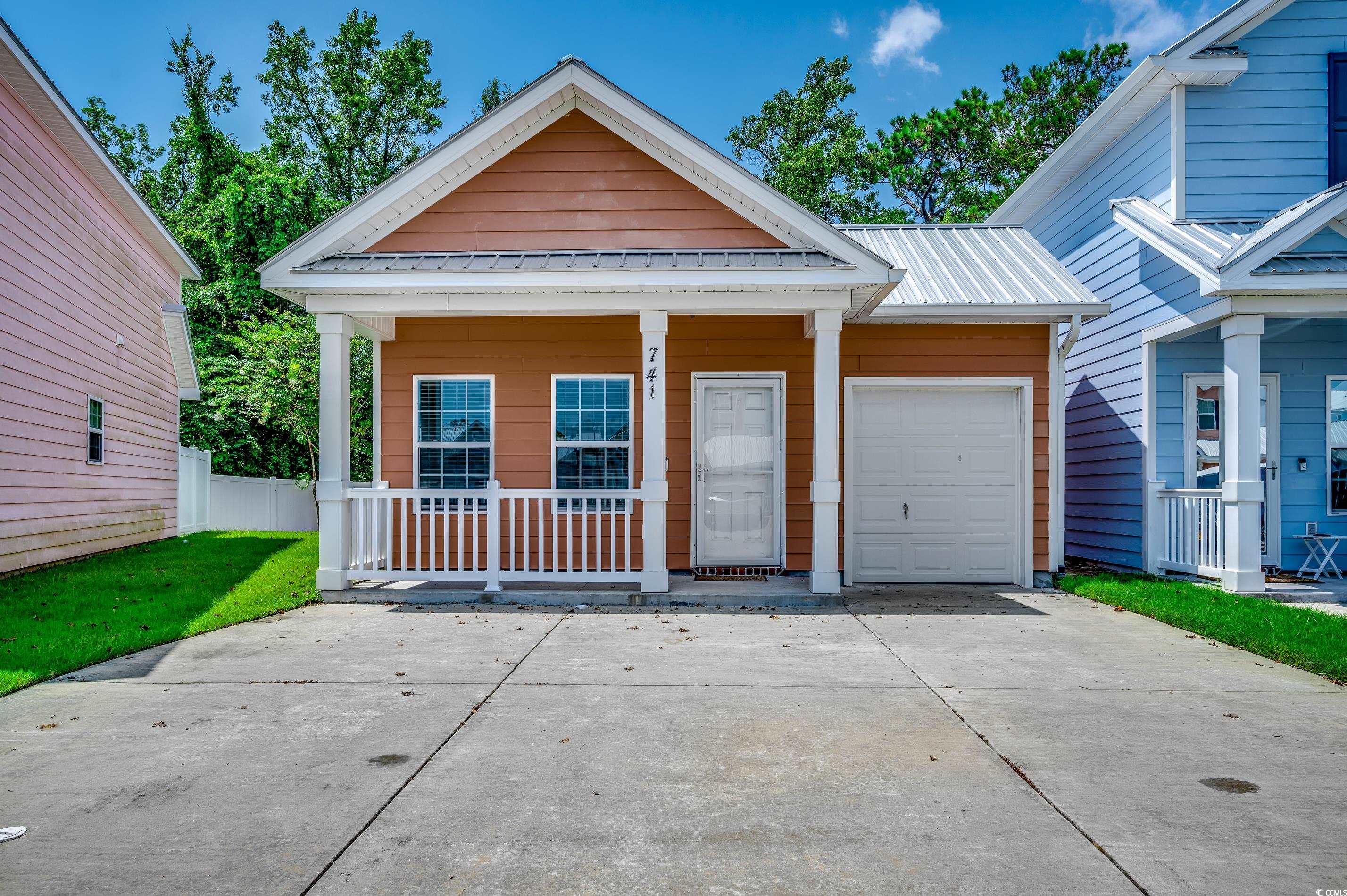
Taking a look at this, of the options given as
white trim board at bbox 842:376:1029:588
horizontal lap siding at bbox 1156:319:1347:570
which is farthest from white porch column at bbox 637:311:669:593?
horizontal lap siding at bbox 1156:319:1347:570

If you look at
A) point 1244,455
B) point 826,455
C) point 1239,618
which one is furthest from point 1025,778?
point 1244,455

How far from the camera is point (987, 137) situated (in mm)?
27094

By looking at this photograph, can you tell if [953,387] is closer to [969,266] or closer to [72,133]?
[969,266]

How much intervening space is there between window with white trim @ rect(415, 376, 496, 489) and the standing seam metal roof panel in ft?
15.2

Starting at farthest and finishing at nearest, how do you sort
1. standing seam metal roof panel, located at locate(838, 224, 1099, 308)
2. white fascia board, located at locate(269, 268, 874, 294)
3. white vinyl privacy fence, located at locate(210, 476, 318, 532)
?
white vinyl privacy fence, located at locate(210, 476, 318, 532), standing seam metal roof panel, located at locate(838, 224, 1099, 308), white fascia board, located at locate(269, 268, 874, 294)

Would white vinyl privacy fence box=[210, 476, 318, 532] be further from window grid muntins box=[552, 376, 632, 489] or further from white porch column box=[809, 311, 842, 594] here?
white porch column box=[809, 311, 842, 594]

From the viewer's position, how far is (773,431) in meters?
9.82

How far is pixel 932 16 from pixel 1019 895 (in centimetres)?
3523

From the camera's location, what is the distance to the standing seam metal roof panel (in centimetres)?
952

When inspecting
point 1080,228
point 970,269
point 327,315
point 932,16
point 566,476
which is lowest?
point 566,476

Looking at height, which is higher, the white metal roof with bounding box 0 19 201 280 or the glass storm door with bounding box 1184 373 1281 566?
the white metal roof with bounding box 0 19 201 280

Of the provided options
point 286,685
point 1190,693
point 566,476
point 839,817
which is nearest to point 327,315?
point 566,476

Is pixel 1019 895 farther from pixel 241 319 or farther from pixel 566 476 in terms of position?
pixel 241 319

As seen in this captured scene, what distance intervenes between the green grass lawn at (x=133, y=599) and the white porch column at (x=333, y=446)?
0.40m
